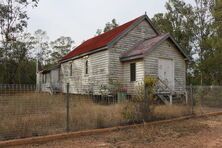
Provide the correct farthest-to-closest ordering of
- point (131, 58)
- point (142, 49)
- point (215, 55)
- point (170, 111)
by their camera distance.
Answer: point (215, 55) → point (131, 58) → point (142, 49) → point (170, 111)

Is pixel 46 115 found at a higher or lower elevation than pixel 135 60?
lower

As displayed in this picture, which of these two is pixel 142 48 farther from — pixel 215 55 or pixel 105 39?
pixel 215 55

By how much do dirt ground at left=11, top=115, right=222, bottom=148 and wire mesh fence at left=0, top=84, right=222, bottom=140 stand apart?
27.6 inches

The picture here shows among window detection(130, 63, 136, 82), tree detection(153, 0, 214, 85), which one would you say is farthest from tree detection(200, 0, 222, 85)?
window detection(130, 63, 136, 82)

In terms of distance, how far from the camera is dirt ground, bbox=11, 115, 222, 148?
24.8 ft

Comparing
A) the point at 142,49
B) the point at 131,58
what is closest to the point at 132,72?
the point at 131,58

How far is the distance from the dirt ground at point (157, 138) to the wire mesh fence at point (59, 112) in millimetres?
701

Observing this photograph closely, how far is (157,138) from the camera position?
27.6 ft

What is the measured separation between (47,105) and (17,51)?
30961 millimetres

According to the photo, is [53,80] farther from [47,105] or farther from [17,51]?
[47,105]

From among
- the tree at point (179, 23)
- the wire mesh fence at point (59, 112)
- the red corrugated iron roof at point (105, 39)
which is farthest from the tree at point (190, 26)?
the wire mesh fence at point (59, 112)

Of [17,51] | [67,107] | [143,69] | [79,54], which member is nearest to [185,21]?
[79,54]

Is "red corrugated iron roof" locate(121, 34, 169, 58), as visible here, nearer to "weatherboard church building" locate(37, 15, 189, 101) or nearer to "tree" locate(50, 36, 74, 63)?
"weatherboard church building" locate(37, 15, 189, 101)

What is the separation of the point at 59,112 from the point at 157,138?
3355 mm
